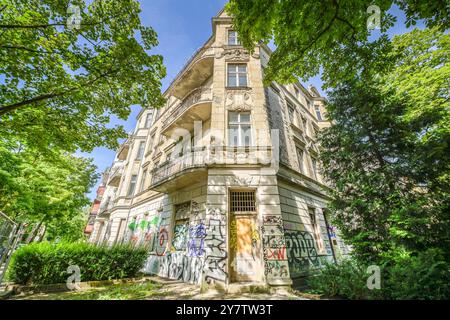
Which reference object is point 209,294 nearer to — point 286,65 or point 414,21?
point 286,65

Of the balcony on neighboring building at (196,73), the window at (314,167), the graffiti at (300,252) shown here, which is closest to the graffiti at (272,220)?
the graffiti at (300,252)

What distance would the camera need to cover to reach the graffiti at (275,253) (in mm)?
6941

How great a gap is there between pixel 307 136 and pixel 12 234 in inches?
657

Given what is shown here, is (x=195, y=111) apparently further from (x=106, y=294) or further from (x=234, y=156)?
(x=106, y=294)

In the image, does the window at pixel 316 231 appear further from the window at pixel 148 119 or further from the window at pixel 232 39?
the window at pixel 148 119

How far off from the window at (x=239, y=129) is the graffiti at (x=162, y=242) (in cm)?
654

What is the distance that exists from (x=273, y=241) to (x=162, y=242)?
6.64 metres

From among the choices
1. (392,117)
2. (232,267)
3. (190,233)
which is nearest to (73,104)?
(190,233)

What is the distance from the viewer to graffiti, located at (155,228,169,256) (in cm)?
1009

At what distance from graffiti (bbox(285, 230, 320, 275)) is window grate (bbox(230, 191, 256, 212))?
2.04 metres

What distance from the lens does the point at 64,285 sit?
6711 millimetres

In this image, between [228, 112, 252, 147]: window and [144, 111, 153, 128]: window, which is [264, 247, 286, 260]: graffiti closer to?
[228, 112, 252, 147]: window

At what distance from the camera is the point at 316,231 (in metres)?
10.5

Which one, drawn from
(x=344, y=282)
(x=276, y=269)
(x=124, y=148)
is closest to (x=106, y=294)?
(x=276, y=269)
